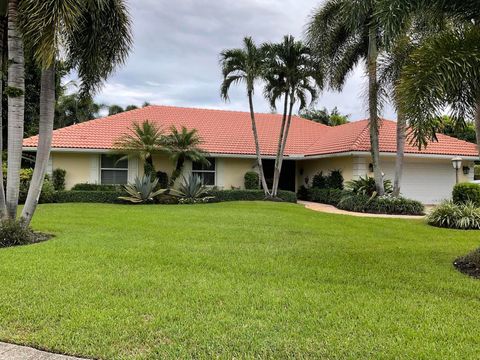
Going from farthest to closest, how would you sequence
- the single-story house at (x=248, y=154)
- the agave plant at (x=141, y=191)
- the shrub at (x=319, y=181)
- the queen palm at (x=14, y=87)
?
the shrub at (x=319, y=181), the single-story house at (x=248, y=154), the agave plant at (x=141, y=191), the queen palm at (x=14, y=87)

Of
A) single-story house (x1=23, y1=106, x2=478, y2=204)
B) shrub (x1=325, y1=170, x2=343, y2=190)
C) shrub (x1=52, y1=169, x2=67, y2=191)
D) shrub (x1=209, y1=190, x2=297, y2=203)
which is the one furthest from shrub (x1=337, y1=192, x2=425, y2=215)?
shrub (x1=52, y1=169, x2=67, y2=191)

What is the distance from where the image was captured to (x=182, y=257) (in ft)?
23.9

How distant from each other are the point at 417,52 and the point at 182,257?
531 cm

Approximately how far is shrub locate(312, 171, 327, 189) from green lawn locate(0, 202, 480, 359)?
12.7 m

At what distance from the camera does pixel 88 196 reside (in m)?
19.0

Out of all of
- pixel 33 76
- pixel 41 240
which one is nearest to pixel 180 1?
pixel 41 240

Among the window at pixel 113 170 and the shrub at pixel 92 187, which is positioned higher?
the window at pixel 113 170

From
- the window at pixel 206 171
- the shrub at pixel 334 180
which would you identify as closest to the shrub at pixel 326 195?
the shrub at pixel 334 180

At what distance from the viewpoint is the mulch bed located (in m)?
6.61

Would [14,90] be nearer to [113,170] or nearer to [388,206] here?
[113,170]

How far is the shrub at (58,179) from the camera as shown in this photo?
66.0 ft

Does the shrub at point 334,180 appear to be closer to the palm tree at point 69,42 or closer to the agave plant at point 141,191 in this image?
the agave plant at point 141,191

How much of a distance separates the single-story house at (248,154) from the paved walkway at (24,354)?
17153 mm

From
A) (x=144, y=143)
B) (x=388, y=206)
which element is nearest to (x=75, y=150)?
(x=144, y=143)
